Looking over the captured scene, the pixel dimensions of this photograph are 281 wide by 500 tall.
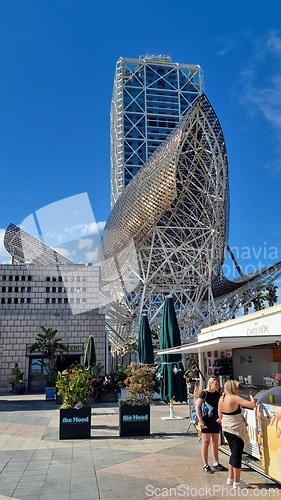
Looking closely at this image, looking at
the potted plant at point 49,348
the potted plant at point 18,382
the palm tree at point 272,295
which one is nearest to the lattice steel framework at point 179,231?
the palm tree at point 272,295

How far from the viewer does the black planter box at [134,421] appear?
34.0 ft

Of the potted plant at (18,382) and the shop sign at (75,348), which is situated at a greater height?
the shop sign at (75,348)

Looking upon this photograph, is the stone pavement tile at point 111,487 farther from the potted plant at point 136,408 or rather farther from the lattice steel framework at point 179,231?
the lattice steel framework at point 179,231

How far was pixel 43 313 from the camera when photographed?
102ft

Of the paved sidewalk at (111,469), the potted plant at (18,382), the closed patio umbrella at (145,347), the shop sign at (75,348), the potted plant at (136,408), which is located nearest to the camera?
the paved sidewalk at (111,469)

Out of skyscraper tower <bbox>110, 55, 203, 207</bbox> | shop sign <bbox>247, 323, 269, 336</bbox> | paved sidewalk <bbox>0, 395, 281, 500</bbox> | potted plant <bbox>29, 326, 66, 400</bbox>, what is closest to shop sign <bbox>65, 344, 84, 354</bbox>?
potted plant <bbox>29, 326, 66, 400</bbox>

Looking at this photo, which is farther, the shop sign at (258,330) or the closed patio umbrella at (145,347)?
the closed patio umbrella at (145,347)

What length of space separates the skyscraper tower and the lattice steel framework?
64248mm

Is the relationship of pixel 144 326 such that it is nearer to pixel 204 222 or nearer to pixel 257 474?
pixel 257 474

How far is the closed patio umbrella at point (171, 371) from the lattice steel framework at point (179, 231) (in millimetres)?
20416

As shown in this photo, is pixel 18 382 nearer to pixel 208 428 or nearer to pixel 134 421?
pixel 134 421

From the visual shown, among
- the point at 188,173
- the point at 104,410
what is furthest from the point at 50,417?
the point at 188,173

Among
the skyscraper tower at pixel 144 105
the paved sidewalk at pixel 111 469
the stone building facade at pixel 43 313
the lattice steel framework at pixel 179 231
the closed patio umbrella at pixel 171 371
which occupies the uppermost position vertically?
the skyscraper tower at pixel 144 105

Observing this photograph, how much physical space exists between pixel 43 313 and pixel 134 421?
21.9m
